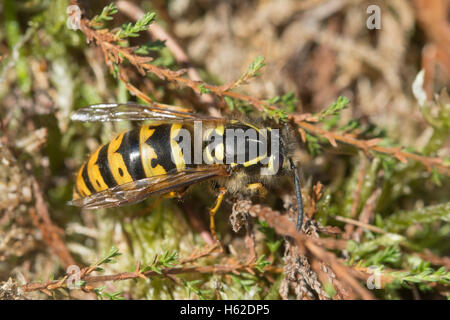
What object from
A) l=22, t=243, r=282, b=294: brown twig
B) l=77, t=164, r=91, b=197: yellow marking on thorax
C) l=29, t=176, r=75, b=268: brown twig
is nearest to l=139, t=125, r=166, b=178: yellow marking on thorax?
l=77, t=164, r=91, b=197: yellow marking on thorax

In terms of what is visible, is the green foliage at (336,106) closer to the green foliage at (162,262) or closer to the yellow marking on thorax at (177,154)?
the yellow marking on thorax at (177,154)

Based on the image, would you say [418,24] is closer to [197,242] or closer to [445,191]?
[445,191]

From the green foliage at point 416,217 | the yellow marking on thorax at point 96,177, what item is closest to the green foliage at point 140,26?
the yellow marking on thorax at point 96,177

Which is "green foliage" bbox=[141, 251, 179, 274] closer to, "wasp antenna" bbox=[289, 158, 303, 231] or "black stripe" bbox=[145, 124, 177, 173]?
Answer: "black stripe" bbox=[145, 124, 177, 173]

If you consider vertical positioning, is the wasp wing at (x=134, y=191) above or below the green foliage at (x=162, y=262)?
above

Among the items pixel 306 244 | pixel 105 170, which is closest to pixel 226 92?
pixel 105 170

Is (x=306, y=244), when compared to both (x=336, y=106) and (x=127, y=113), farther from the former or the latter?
(x=127, y=113)
